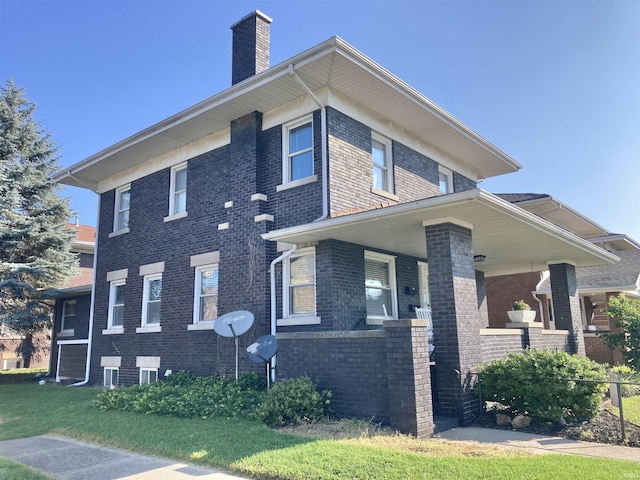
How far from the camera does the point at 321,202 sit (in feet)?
34.2

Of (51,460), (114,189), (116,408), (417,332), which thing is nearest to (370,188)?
(417,332)

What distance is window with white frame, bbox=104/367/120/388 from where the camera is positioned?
48.9 feet

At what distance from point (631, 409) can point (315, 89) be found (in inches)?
348

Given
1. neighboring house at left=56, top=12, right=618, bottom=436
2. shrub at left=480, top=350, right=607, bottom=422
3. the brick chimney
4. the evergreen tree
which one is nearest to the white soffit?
neighboring house at left=56, top=12, right=618, bottom=436

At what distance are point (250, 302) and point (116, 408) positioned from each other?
11.4 ft

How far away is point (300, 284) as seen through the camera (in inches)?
420

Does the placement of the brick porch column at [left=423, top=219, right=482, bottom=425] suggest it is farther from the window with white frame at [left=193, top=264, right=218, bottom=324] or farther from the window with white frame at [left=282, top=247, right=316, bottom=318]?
the window with white frame at [left=193, top=264, right=218, bottom=324]

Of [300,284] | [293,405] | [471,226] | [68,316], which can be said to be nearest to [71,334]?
[68,316]

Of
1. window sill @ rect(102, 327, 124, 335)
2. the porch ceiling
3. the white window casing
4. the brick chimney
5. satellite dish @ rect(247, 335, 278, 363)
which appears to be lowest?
satellite dish @ rect(247, 335, 278, 363)

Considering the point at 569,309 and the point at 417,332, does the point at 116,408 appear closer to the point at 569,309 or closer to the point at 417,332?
the point at 417,332

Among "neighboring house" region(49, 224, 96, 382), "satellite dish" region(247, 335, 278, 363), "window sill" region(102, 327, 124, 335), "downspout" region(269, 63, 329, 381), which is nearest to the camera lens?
"satellite dish" region(247, 335, 278, 363)

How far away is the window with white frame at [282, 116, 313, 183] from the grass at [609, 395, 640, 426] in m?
7.50

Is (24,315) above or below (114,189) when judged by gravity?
below

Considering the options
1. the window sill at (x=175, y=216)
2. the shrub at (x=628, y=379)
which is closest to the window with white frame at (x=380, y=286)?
the shrub at (x=628, y=379)
